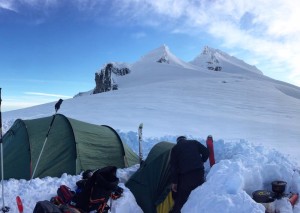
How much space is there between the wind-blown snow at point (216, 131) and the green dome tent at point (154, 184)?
1.09 ft

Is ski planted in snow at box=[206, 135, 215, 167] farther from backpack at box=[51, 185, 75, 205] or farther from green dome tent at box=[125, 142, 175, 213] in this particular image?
backpack at box=[51, 185, 75, 205]

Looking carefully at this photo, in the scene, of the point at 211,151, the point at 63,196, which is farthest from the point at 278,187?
the point at 63,196

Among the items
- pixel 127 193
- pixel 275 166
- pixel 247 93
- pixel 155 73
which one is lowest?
pixel 127 193

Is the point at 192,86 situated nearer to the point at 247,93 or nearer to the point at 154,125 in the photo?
the point at 247,93

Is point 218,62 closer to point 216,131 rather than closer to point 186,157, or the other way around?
point 216,131

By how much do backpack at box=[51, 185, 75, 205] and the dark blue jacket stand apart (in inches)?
73.9

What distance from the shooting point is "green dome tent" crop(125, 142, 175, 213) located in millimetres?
6637

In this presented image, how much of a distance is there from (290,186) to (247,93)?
34115 millimetres

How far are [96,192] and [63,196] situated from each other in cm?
80

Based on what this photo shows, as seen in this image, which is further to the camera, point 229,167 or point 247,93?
point 247,93

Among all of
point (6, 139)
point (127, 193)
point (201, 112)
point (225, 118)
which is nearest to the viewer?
point (127, 193)

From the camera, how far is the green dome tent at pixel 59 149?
746cm

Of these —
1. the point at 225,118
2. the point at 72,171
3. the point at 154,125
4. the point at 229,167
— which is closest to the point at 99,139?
the point at 72,171

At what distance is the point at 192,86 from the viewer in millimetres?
41281
